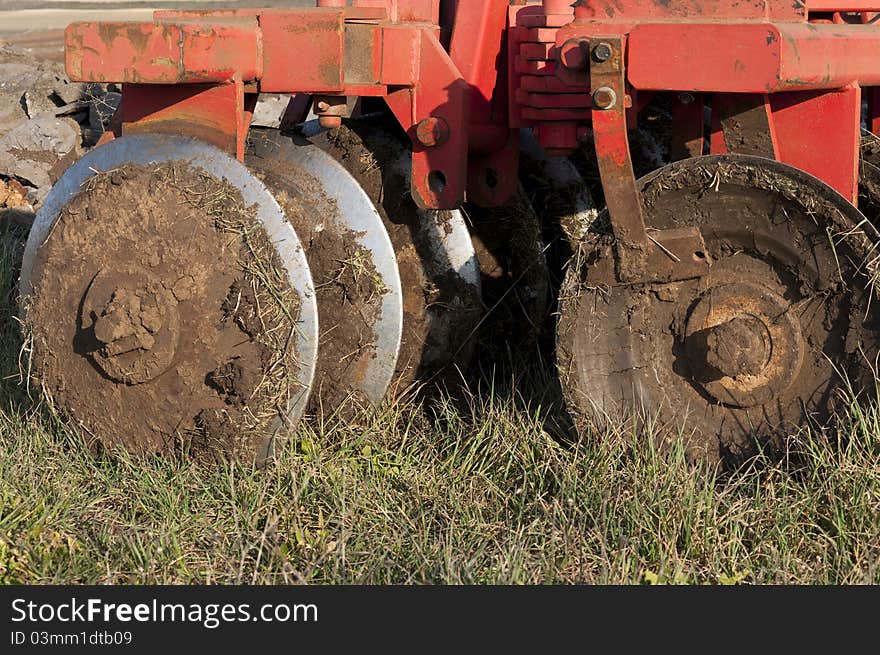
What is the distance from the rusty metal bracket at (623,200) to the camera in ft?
11.1

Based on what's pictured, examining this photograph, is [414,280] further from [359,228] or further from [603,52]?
[603,52]

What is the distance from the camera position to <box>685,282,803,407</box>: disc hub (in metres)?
3.48

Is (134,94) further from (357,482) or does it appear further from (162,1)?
(162,1)

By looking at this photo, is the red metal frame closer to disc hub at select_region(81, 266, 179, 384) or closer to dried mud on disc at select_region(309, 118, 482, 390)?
dried mud on disc at select_region(309, 118, 482, 390)

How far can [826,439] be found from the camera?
11.0 ft

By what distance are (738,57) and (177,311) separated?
177 centimetres

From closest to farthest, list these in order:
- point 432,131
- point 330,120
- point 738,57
Result: point 738,57 < point 432,131 < point 330,120

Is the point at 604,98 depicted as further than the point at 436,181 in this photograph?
No

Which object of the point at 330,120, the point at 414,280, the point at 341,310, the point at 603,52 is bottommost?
the point at 341,310

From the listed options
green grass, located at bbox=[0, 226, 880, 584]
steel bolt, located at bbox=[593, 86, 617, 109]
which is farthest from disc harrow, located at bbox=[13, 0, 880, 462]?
green grass, located at bbox=[0, 226, 880, 584]

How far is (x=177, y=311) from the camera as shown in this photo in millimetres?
3674

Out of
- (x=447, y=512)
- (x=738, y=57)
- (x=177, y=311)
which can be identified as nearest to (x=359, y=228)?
(x=177, y=311)

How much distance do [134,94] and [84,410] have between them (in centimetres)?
103

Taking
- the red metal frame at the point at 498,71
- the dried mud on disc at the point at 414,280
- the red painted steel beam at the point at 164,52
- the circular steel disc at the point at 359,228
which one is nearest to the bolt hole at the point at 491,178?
the red metal frame at the point at 498,71
